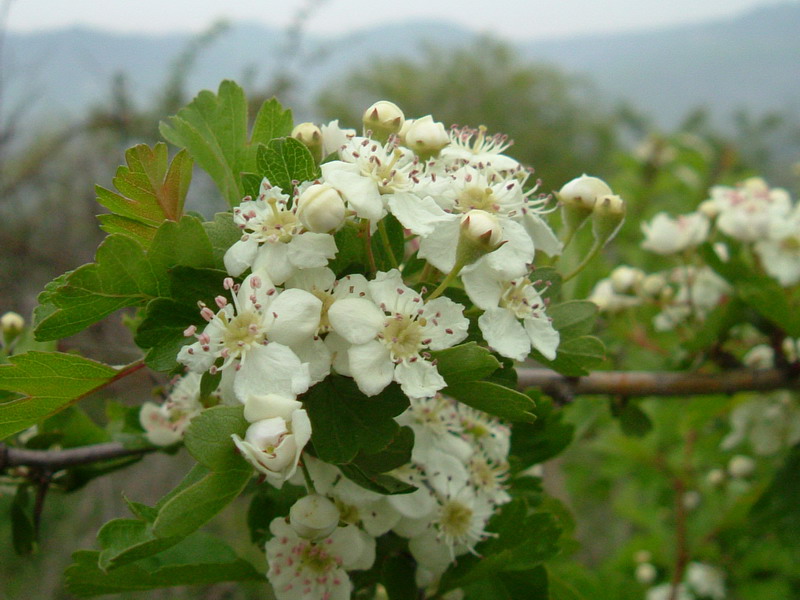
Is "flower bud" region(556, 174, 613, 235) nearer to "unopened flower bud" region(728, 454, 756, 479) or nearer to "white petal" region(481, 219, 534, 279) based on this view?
"white petal" region(481, 219, 534, 279)

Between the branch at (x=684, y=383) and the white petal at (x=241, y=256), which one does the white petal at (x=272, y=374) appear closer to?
the white petal at (x=241, y=256)

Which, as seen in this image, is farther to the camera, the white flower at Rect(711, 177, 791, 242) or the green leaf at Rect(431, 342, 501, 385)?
the white flower at Rect(711, 177, 791, 242)

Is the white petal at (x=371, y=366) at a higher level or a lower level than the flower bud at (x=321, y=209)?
lower

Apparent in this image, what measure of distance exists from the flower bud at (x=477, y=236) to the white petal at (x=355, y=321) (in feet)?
0.34

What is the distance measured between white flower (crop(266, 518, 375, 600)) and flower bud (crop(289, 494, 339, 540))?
0.07m

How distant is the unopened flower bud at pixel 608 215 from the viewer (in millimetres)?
823

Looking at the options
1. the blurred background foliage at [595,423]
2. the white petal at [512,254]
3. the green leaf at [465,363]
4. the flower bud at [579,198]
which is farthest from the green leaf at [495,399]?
the blurred background foliage at [595,423]

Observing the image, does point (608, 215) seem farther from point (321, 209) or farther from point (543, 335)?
point (321, 209)

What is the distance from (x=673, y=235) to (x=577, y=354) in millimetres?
643

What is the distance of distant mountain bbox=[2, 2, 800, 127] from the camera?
3.46 meters

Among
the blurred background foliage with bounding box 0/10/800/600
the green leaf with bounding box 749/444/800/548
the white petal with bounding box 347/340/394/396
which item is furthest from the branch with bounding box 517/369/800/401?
the white petal with bounding box 347/340/394/396

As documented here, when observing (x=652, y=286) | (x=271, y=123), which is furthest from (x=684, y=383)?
(x=271, y=123)

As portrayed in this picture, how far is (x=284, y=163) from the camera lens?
0.64 metres

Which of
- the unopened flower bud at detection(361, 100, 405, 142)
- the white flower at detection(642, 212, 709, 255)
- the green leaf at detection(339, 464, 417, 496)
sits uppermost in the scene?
the unopened flower bud at detection(361, 100, 405, 142)
